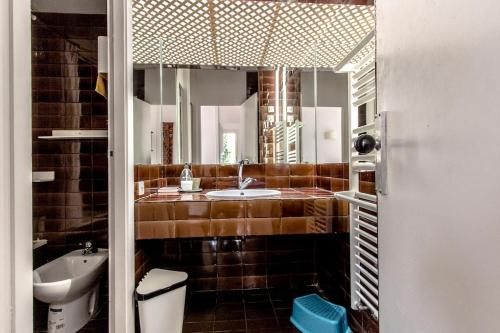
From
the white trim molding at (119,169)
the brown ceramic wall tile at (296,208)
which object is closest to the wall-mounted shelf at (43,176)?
the white trim molding at (119,169)

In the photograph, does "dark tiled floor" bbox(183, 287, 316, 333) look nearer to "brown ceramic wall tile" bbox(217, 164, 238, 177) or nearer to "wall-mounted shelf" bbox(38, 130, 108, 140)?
"brown ceramic wall tile" bbox(217, 164, 238, 177)

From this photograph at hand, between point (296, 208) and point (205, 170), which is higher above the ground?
point (205, 170)

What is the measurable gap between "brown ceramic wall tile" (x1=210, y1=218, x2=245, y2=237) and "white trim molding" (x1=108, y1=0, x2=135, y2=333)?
44 cm

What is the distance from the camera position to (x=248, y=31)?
69.4 inches

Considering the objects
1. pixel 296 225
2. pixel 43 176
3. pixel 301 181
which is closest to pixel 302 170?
pixel 301 181

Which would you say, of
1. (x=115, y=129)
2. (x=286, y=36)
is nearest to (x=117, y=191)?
(x=115, y=129)

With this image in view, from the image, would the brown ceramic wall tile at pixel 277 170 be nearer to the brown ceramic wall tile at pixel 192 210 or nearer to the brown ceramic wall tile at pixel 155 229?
the brown ceramic wall tile at pixel 192 210

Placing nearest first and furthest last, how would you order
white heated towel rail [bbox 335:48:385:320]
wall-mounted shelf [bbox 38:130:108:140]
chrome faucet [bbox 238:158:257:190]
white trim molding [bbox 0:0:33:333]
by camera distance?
white trim molding [bbox 0:0:33:333] < white heated towel rail [bbox 335:48:385:320] < wall-mounted shelf [bbox 38:130:108:140] < chrome faucet [bbox 238:158:257:190]

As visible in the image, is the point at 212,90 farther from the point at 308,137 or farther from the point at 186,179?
the point at 308,137

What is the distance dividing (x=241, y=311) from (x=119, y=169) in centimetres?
131

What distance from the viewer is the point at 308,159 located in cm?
204

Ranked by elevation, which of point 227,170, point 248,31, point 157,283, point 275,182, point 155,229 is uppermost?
point 248,31

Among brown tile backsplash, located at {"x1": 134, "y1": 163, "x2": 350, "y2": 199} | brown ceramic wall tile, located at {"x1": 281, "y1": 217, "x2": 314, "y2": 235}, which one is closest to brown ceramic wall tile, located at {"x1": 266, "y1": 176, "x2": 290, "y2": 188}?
brown tile backsplash, located at {"x1": 134, "y1": 163, "x2": 350, "y2": 199}

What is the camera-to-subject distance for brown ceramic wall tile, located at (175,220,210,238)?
53.2 inches
